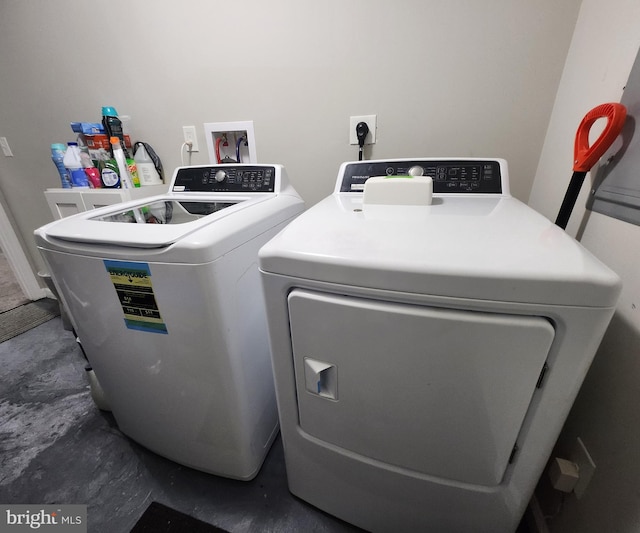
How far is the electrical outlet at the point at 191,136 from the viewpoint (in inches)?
59.9

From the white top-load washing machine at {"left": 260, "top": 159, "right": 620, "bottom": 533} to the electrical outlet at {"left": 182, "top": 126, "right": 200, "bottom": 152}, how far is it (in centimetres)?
117

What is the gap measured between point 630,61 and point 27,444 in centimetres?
252

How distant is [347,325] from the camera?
540mm

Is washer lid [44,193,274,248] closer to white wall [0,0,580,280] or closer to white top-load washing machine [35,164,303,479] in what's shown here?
white top-load washing machine [35,164,303,479]

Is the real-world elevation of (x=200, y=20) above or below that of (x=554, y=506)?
above

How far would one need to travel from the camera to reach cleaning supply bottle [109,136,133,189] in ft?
4.76

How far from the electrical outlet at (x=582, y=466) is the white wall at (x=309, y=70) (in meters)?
0.96

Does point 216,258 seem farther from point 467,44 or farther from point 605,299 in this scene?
point 467,44

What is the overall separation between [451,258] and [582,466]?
2.42 ft

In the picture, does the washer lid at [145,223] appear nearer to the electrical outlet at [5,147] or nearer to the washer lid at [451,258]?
the washer lid at [451,258]

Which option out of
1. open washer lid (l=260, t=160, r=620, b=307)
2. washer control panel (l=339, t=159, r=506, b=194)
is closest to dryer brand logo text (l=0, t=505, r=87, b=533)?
open washer lid (l=260, t=160, r=620, b=307)

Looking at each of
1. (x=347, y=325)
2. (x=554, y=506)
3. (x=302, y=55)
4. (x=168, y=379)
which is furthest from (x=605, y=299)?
(x=302, y=55)

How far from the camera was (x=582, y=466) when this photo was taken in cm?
70

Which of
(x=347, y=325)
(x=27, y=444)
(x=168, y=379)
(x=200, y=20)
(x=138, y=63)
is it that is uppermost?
(x=200, y=20)
